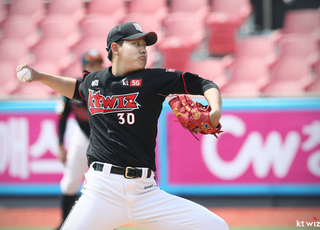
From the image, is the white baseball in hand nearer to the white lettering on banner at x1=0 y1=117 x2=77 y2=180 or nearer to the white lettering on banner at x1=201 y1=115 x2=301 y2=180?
the white lettering on banner at x1=0 y1=117 x2=77 y2=180

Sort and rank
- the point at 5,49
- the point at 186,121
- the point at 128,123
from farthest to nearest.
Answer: the point at 5,49 < the point at 128,123 < the point at 186,121

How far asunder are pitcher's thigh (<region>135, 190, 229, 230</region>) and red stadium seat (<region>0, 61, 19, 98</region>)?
20.8ft

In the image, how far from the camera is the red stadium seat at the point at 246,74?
7.19 meters

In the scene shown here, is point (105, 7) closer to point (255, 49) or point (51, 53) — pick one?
point (51, 53)

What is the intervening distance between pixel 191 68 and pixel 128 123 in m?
5.40

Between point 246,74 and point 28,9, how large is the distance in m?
6.29

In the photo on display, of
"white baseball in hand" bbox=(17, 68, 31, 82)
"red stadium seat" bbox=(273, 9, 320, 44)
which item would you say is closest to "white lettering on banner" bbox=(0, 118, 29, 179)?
"white baseball in hand" bbox=(17, 68, 31, 82)

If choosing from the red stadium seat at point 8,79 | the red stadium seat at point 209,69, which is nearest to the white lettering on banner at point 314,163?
the red stadium seat at point 209,69

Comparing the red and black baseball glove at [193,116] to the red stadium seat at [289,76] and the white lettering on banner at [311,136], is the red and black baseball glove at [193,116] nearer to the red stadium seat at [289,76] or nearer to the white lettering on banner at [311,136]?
the white lettering on banner at [311,136]

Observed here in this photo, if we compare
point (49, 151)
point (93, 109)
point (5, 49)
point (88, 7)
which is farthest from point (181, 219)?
point (88, 7)

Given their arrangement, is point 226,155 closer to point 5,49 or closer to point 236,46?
point 236,46

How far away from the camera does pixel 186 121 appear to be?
2135 millimetres

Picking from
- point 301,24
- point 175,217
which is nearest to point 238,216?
point 175,217

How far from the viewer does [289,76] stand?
7398 millimetres
